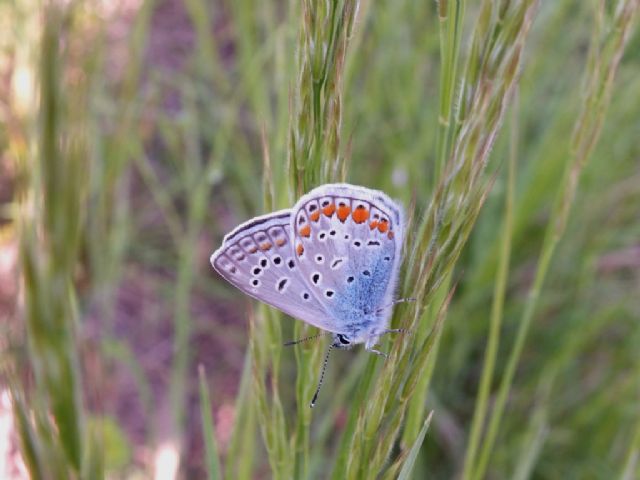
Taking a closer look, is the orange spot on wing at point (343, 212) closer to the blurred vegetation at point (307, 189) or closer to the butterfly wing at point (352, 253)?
the butterfly wing at point (352, 253)

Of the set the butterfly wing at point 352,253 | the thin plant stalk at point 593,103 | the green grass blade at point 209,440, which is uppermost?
the thin plant stalk at point 593,103

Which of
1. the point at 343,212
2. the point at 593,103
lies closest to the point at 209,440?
the point at 343,212

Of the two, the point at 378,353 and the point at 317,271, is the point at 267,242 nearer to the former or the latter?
the point at 317,271

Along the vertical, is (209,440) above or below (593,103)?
below

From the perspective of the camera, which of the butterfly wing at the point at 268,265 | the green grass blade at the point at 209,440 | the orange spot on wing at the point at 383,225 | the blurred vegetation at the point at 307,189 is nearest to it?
the blurred vegetation at the point at 307,189

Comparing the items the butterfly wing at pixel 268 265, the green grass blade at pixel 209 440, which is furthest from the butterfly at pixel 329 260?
the green grass blade at pixel 209 440

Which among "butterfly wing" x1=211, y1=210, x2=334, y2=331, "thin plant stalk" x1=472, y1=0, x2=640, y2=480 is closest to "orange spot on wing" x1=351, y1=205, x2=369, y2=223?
"butterfly wing" x1=211, y1=210, x2=334, y2=331

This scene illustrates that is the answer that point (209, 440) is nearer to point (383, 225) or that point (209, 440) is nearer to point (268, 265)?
point (268, 265)

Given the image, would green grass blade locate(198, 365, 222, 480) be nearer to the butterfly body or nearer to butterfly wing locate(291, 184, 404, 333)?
the butterfly body
